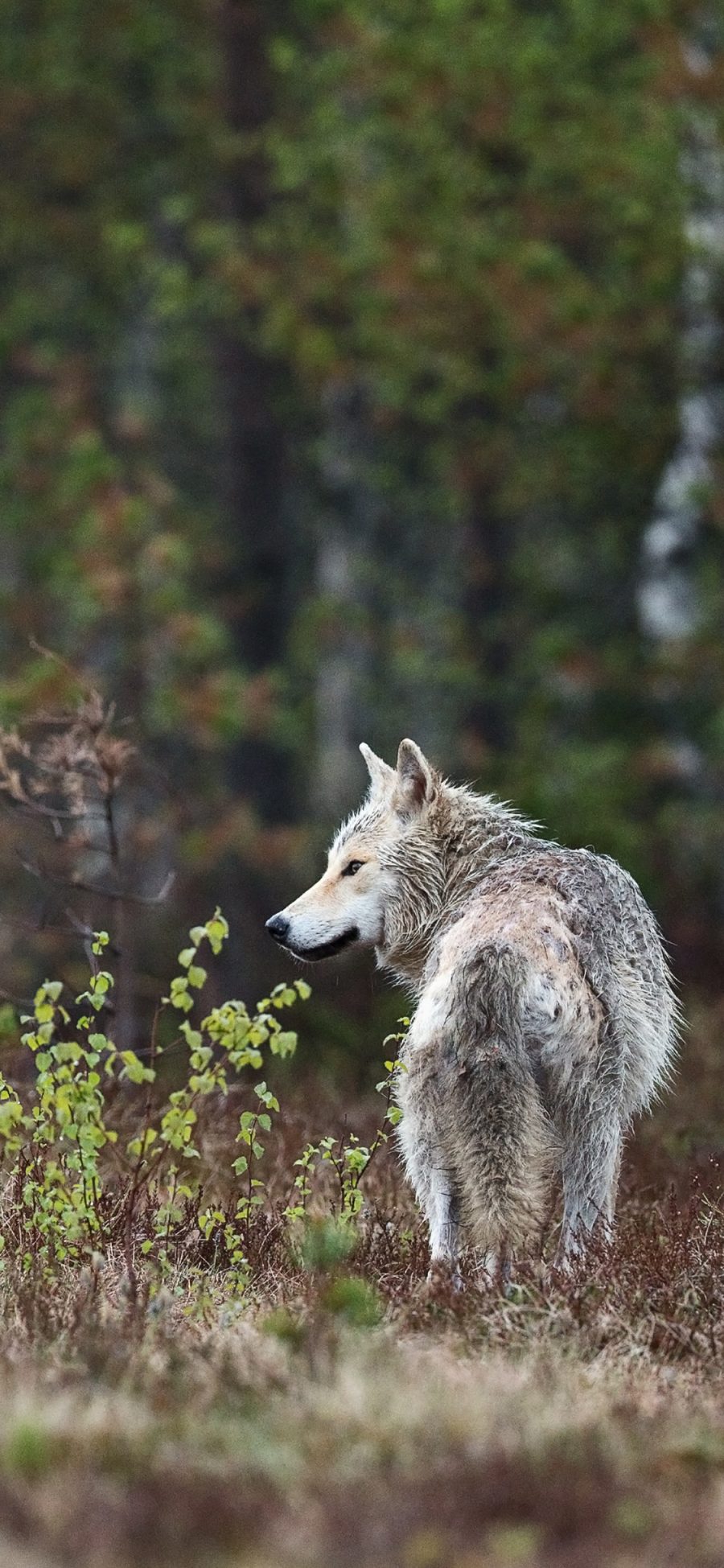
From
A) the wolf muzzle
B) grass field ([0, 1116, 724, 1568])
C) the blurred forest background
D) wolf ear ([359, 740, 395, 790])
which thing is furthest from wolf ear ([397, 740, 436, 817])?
the blurred forest background

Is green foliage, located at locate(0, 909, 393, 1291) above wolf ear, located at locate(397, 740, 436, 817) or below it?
below

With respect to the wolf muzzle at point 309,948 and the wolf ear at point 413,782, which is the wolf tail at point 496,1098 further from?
the wolf ear at point 413,782

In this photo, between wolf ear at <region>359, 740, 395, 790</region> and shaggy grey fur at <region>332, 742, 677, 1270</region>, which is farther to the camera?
wolf ear at <region>359, 740, 395, 790</region>

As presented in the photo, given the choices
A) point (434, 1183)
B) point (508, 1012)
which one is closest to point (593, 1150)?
point (434, 1183)

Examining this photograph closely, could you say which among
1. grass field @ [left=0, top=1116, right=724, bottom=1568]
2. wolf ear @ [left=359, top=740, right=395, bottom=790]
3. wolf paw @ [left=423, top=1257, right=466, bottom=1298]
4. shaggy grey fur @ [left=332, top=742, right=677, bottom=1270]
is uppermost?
wolf ear @ [left=359, top=740, right=395, bottom=790]

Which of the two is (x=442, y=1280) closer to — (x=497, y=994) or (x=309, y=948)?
(x=497, y=994)

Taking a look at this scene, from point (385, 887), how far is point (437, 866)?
192 mm

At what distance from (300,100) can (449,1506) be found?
23603mm

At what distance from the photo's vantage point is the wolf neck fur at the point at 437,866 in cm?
711

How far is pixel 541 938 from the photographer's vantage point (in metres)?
6.05

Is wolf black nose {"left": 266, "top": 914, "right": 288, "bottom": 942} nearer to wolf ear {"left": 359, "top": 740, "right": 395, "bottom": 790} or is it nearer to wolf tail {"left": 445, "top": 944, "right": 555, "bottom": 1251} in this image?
wolf ear {"left": 359, "top": 740, "right": 395, "bottom": 790}

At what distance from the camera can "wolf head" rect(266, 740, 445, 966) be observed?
705 cm

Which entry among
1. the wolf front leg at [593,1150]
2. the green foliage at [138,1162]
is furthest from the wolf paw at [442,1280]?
the wolf front leg at [593,1150]

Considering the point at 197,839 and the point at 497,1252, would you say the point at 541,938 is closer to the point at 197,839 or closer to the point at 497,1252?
the point at 497,1252
